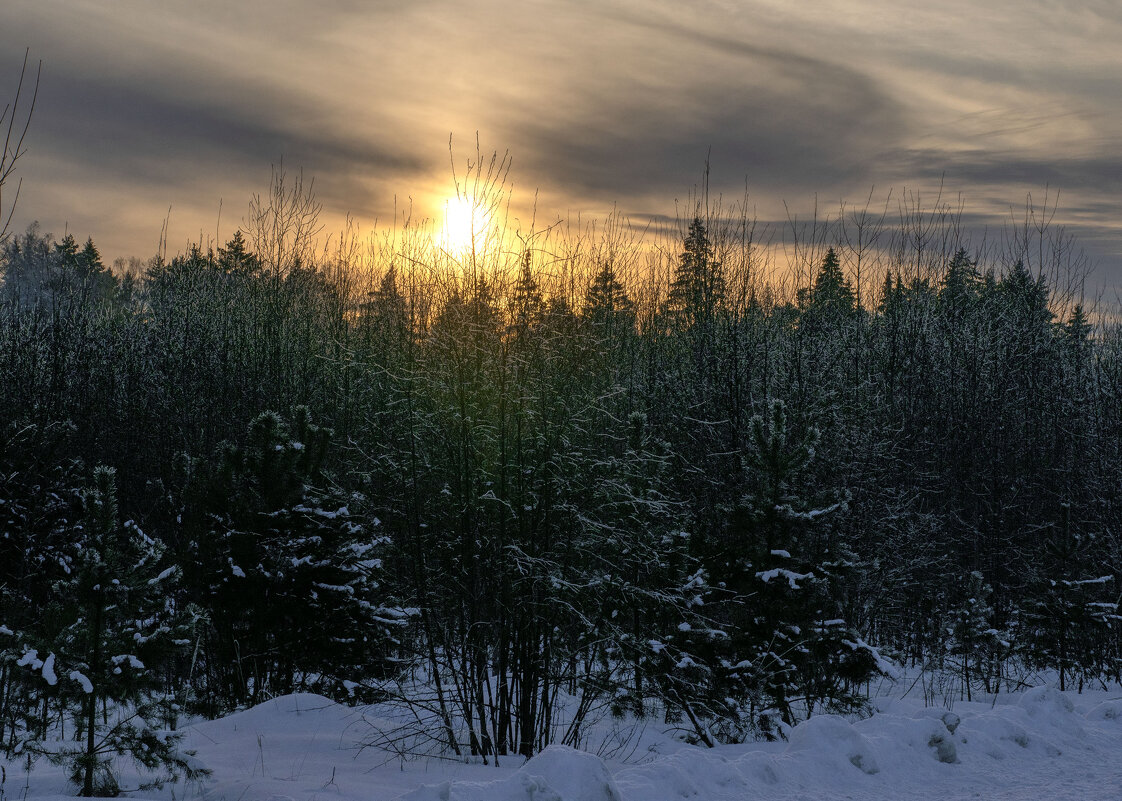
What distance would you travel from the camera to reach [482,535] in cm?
785

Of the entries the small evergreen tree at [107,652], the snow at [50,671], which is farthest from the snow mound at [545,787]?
the snow at [50,671]

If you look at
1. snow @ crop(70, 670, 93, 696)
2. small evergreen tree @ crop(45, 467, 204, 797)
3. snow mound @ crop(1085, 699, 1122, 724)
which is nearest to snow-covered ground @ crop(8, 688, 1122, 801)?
snow mound @ crop(1085, 699, 1122, 724)

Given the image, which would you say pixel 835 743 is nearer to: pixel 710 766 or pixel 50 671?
pixel 710 766

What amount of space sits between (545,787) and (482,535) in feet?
11.2

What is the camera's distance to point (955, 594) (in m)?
20.0

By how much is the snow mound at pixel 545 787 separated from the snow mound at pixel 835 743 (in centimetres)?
216

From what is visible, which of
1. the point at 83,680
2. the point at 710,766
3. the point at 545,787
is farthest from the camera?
the point at 710,766

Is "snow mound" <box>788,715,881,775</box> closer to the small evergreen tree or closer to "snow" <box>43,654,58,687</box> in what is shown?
the small evergreen tree

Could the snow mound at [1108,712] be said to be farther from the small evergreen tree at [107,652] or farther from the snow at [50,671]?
the snow at [50,671]

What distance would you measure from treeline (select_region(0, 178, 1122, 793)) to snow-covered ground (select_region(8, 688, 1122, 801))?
61cm

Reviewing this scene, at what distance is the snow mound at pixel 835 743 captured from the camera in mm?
6031

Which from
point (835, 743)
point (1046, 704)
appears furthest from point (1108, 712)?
point (835, 743)

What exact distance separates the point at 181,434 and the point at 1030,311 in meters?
27.0

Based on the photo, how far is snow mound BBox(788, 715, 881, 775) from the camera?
237 inches
